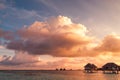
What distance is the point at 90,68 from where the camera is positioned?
19862cm

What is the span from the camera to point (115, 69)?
579ft

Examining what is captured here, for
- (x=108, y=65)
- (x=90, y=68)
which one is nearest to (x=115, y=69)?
(x=108, y=65)

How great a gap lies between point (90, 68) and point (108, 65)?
21032mm

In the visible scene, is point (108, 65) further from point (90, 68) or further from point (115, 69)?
point (90, 68)

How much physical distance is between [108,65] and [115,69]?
7.72 m

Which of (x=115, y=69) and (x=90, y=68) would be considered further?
(x=90, y=68)

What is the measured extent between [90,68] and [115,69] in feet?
91.5

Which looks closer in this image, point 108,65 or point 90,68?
point 108,65
